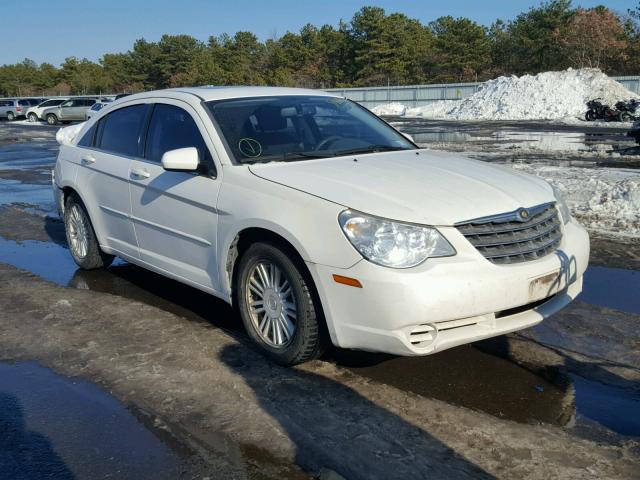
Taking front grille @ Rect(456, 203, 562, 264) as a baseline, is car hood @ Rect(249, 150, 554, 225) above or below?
above

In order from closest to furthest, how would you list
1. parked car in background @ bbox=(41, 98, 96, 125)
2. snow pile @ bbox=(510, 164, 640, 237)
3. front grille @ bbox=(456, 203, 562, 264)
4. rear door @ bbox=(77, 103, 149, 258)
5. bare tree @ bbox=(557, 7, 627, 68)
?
front grille @ bbox=(456, 203, 562, 264)
rear door @ bbox=(77, 103, 149, 258)
snow pile @ bbox=(510, 164, 640, 237)
parked car in background @ bbox=(41, 98, 96, 125)
bare tree @ bbox=(557, 7, 627, 68)

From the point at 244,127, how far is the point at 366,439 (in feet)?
8.24

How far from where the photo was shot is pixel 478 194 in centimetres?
401

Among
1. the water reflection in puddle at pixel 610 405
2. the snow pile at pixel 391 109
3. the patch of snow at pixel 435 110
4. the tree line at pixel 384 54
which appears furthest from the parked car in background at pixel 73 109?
the water reflection in puddle at pixel 610 405

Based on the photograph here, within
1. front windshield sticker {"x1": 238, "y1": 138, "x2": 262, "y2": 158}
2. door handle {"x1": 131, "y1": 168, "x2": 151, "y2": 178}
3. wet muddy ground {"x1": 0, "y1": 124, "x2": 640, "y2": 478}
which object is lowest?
wet muddy ground {"x1": 0, "y1": 124, "x2": 640, "y2": 478}

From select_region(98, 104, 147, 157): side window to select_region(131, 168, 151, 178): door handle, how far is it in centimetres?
21

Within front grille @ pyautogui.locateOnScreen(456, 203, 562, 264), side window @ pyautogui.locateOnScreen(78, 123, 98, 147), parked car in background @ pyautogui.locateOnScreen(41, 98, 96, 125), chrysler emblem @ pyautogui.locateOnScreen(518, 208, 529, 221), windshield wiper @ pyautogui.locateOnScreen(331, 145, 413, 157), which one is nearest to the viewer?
front grille @ pyautogui.locateOnScreen(456, 203, 562, 264)

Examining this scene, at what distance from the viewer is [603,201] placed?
29.2 feet

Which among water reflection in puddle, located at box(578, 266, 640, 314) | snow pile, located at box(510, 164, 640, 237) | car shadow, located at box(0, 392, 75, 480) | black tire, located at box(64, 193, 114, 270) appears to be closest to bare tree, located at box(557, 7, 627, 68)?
snow pile, located at box(510, 164, 640, 237)

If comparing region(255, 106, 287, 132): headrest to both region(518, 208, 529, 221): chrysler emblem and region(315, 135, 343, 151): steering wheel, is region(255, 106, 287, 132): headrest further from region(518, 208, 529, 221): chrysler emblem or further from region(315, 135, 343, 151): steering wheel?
region(518, 208, 529, 221): chrysler emblem

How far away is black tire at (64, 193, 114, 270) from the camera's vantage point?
6.38m

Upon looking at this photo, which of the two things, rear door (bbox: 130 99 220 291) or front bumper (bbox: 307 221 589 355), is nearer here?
front bumper (bbox: 307 221 589 355)

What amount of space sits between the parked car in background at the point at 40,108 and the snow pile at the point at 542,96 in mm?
25606

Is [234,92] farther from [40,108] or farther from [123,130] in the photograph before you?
[40,108]
